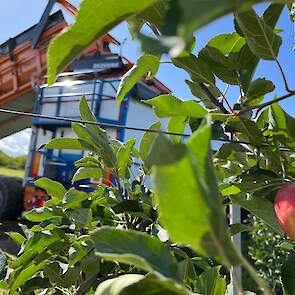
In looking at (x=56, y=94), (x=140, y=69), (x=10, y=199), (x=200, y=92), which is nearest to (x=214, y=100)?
(x=200, y=92)

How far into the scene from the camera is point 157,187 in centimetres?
23

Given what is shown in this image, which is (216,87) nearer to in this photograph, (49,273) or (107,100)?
(49,273)

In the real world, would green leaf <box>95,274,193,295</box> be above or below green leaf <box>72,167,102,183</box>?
below

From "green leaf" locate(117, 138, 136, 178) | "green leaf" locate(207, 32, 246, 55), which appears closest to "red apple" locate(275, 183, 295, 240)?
"green leaf" locate(207, 32, 246, 55)

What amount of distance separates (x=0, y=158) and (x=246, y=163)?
64.0ft

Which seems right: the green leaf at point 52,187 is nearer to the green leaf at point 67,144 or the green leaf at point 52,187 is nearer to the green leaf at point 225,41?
the green leaf at point 67,144

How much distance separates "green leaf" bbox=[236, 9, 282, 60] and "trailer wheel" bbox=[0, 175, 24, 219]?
5.24 meters

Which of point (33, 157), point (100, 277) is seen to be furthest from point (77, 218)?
point (33, 157)

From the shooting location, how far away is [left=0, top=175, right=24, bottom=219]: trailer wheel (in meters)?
5.31

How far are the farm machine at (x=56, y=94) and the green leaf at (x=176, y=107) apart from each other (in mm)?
3464

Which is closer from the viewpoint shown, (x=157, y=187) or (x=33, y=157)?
(x=157, y=187)

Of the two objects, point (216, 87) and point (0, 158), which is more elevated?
point (0, 158)

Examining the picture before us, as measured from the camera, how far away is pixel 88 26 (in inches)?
12.4

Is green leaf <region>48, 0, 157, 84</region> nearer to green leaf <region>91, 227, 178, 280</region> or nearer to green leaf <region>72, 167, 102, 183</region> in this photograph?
green leaf <region>91, 227, 178, 280</region>
